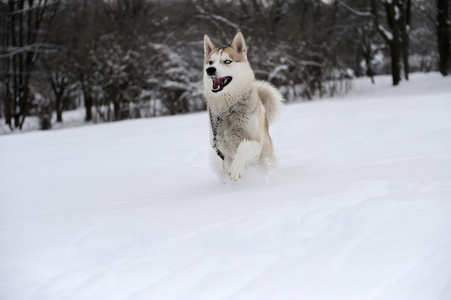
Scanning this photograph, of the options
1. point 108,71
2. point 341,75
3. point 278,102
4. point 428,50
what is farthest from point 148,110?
point 428,50

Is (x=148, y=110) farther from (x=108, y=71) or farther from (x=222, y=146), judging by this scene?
(x=222, y=146)

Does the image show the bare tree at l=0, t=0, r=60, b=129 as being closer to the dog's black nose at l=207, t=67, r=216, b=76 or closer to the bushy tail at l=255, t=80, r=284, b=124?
the bushy tail at l=255, t=80, r=284, b=124

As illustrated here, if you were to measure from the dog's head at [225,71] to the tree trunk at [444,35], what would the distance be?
1272 centimetres

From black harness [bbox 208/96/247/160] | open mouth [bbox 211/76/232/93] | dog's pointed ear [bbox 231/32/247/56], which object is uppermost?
dog's pointed ear [bbox 231/32/247/56]

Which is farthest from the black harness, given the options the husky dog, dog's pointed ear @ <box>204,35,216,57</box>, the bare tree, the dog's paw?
the bare tree

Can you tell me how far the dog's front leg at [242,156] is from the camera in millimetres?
2965

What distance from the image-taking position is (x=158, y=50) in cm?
1591

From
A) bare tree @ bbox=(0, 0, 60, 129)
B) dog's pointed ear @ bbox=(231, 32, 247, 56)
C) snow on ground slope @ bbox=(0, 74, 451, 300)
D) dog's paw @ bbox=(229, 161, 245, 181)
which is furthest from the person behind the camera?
bare tree @ bbox=(0, 0, 60, 129)

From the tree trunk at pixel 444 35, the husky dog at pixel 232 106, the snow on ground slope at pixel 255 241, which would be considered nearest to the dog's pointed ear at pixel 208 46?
the husky dog at pixel 232 106

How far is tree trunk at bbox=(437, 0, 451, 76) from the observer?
43.5 ft

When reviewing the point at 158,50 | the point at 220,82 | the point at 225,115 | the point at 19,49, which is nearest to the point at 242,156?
the point at 225,115

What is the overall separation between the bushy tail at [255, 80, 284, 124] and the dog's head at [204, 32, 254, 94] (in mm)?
393

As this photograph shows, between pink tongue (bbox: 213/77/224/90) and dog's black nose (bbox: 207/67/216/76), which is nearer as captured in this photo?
dog's black nose (bbox: 207/67/216/76)

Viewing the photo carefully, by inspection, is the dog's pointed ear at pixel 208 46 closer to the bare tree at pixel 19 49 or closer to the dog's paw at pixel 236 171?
the dog's paw at pixel 236 171
